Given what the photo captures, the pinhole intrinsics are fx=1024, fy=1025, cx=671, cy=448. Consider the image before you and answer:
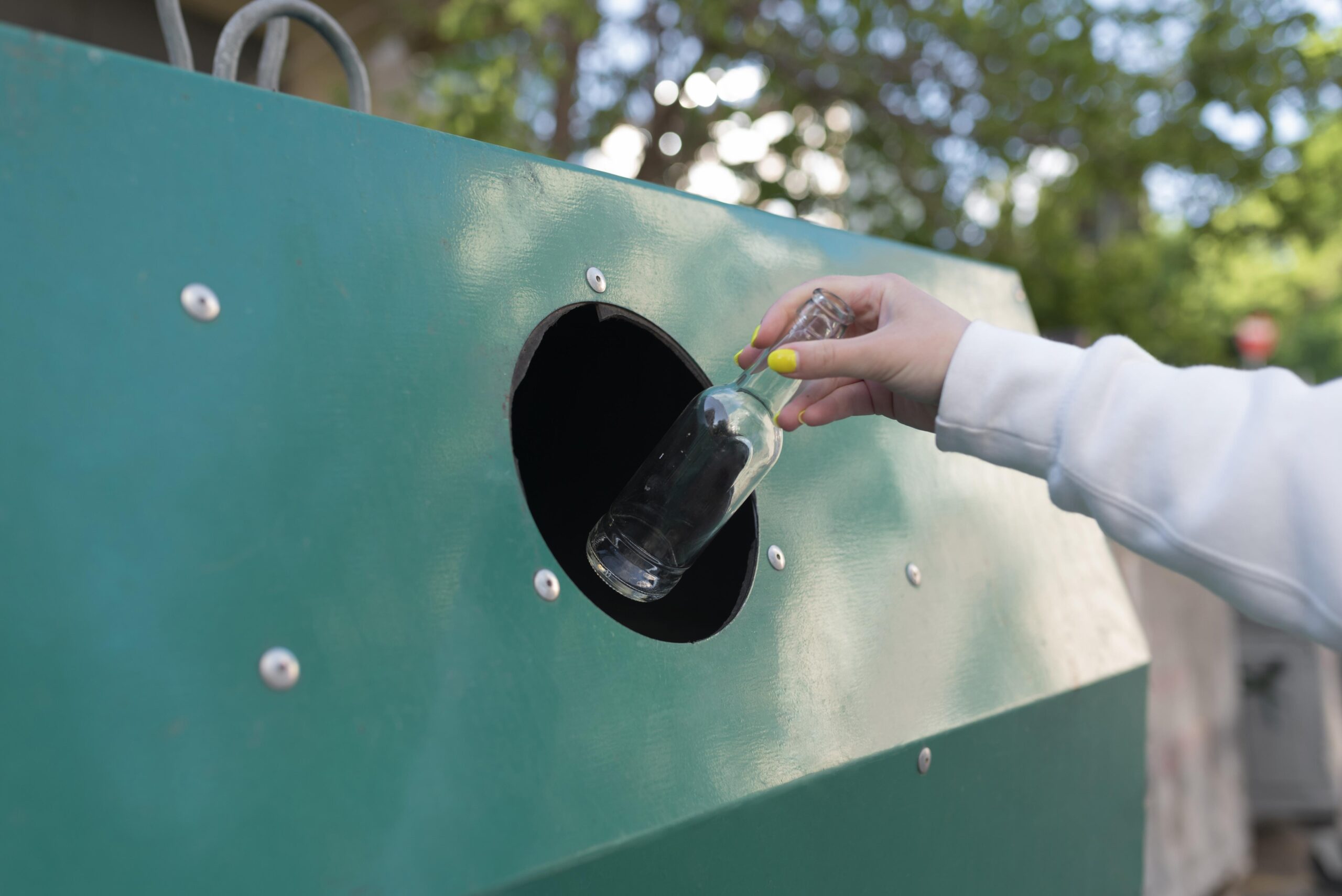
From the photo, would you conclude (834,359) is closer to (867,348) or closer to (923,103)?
(867,348)

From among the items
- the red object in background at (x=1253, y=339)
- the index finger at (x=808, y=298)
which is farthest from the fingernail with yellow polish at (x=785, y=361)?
the red object in background at (x=1253, y=339)

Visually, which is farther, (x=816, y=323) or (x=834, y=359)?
(x=816, y=323)

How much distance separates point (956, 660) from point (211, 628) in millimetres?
743

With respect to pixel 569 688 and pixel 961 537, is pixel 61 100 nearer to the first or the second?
pixel 569 688

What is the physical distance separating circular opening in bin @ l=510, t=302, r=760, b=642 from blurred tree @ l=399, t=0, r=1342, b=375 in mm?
2104

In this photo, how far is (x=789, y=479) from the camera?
104 centimetres

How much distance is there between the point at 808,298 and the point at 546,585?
1.19 feet

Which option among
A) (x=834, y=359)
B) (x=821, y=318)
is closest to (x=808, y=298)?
(x=821, y=318)

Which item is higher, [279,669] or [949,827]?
[279,669]

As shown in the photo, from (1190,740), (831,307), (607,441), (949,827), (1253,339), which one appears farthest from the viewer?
(1253,339)

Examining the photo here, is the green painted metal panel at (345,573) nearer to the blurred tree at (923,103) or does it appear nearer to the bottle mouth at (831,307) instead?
the bottle mouth at (831,307)

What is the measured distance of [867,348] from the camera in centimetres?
82

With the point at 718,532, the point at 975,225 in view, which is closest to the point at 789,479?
the point at 718,532

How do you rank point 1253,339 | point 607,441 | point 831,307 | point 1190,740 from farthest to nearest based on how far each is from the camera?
point 1253,339
point 1190,740
point 607,441
point 831,307
